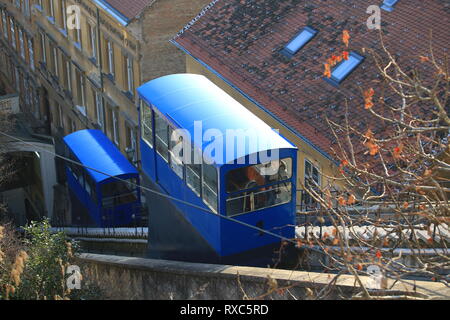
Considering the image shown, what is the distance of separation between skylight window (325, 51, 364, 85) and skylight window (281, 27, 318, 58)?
1.91m

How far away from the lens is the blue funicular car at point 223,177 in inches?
714

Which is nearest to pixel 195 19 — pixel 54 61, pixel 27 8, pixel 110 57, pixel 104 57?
pixel 110 57

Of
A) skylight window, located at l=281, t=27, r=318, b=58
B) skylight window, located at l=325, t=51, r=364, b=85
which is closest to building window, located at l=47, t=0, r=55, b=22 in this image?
skylight window, located at l=281, t=27, r=318, b=58

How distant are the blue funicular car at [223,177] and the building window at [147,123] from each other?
0.69 m

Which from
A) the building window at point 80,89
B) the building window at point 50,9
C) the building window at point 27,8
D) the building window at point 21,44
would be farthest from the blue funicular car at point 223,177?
the building window at point 21,44

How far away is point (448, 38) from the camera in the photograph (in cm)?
2156

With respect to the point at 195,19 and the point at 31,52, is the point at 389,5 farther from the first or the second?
the point at 31,52

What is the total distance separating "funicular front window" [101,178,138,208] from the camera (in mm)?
27797

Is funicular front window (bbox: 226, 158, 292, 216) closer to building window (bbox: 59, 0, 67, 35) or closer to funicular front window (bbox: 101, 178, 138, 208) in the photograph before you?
funicular front window (bbox: 101, 178, 138, 208)

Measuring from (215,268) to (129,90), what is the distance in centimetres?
1481

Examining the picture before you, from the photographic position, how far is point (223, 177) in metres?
17.8

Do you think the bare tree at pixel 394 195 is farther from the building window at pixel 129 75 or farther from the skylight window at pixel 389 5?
the building window at pixel 129 75

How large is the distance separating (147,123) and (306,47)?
556cm

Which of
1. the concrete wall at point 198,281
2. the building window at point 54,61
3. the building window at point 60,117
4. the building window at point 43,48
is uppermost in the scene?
the building window at point 43,48
